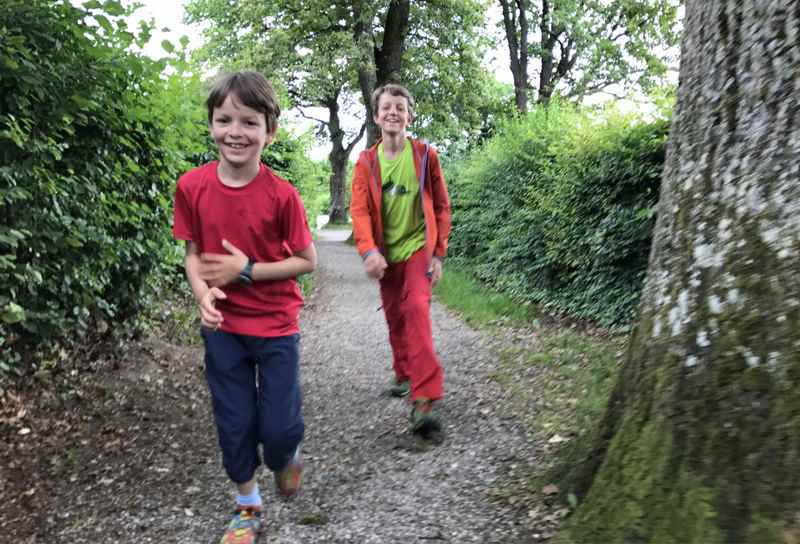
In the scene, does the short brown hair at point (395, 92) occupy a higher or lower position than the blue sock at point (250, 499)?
higher

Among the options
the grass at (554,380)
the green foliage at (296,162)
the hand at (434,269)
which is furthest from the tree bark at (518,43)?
the hand at (434,269)

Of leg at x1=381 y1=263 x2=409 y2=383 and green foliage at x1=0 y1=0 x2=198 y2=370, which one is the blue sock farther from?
leg at x1=381 y1=263 x2=409 y2=383

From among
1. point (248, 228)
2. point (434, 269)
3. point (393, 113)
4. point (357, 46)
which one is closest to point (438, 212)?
point (434, 269)

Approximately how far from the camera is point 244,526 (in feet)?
9.32

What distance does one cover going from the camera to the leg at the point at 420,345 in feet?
12.5

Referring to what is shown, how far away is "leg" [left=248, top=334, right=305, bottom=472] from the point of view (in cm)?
285

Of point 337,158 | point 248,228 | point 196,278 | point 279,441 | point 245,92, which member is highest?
point 337,158

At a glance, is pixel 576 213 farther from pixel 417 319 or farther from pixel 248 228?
pixel 248 228

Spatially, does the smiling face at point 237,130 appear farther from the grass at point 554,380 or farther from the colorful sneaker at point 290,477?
the grass at point 554,380

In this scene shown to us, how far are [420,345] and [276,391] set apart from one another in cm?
120

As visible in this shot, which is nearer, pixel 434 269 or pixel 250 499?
pixel 250 499

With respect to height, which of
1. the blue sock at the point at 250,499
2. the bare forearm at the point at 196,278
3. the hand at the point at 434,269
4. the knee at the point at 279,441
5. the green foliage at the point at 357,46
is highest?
the green foliage at the point at 357,46

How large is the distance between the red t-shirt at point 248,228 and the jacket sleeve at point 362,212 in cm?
111

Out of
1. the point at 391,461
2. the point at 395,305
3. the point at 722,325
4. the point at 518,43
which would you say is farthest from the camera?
the point at 518,43
